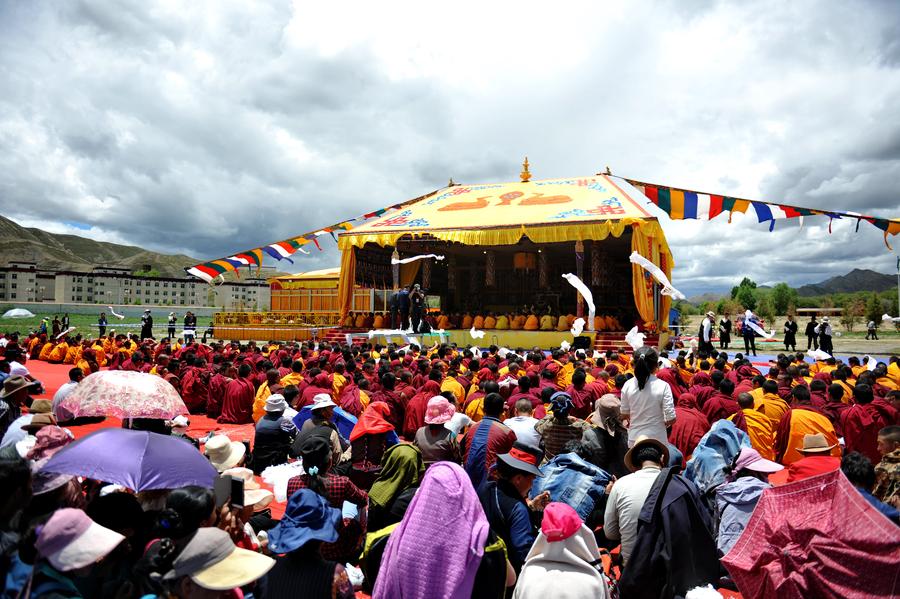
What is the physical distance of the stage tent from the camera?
1709 cm

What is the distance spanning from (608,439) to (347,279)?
1663 cm

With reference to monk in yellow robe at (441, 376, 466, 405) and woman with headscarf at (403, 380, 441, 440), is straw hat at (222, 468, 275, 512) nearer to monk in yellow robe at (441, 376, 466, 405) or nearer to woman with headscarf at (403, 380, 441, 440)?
woman with headscarf at (403, 380, 441, 440)

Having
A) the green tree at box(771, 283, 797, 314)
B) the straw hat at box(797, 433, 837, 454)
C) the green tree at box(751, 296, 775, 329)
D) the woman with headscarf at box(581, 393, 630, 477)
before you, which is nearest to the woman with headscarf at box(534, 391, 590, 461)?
the woman with headscarf at box(581, 393, 630, 477)

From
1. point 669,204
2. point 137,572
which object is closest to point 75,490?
point 137,572

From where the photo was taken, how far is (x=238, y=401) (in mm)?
8492

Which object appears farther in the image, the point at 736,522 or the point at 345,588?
the point at 736,522

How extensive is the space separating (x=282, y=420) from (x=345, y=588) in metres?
3.23

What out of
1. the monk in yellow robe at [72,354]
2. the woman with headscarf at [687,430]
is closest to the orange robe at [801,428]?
the woman with headscarf at [687,430]

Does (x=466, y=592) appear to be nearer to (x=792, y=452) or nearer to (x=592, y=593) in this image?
(x=592, y=593)

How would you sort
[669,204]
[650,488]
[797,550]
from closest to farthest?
[797,550]
[650,488]
[669,204]

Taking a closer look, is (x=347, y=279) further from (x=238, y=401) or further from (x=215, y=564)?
(x=215, y=564)

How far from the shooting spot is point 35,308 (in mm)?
50031

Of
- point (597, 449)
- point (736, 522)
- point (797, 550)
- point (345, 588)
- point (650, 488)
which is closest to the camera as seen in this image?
point (797, 550)

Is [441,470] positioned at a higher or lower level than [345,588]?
higher
